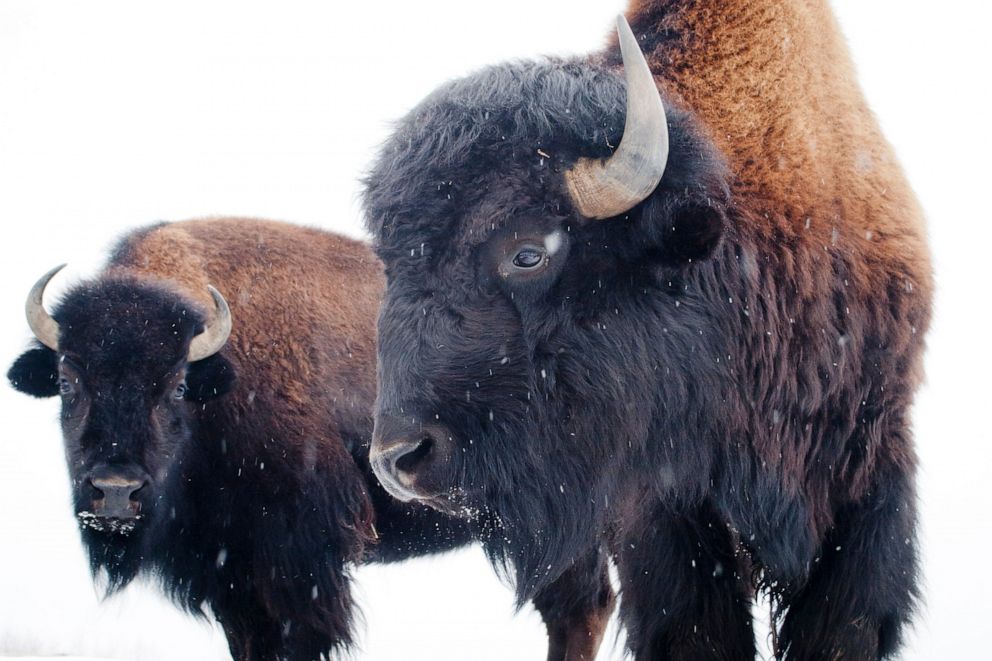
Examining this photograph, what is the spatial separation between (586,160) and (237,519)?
3466 millimetres

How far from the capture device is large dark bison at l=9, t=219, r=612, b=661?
5305 millimetres

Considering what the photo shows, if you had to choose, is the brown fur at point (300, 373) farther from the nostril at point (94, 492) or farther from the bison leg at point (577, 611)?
the nostril at point (94, 492)

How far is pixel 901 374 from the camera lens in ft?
10.6

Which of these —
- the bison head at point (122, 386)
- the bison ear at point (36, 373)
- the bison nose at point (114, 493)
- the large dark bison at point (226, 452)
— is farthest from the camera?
the bison ear at point (36, 373)

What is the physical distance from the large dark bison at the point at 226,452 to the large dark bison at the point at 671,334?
7.63ft

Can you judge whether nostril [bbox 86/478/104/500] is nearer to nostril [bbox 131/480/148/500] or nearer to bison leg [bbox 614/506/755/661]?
nostril [bbox 131/480/148/500]

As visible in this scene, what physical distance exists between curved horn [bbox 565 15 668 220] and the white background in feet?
2.32

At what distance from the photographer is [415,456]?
8.89ft

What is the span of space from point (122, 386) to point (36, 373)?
0.77 metres

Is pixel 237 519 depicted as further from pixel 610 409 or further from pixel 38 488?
pixel 38 488

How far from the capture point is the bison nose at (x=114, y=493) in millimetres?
5008

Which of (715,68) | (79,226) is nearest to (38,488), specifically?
(79,226)

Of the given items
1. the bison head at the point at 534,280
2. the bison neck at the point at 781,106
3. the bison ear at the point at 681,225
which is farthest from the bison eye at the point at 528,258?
the bison neck at the point at 781,106

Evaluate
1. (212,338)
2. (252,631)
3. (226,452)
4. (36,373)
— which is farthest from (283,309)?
(252,631)
